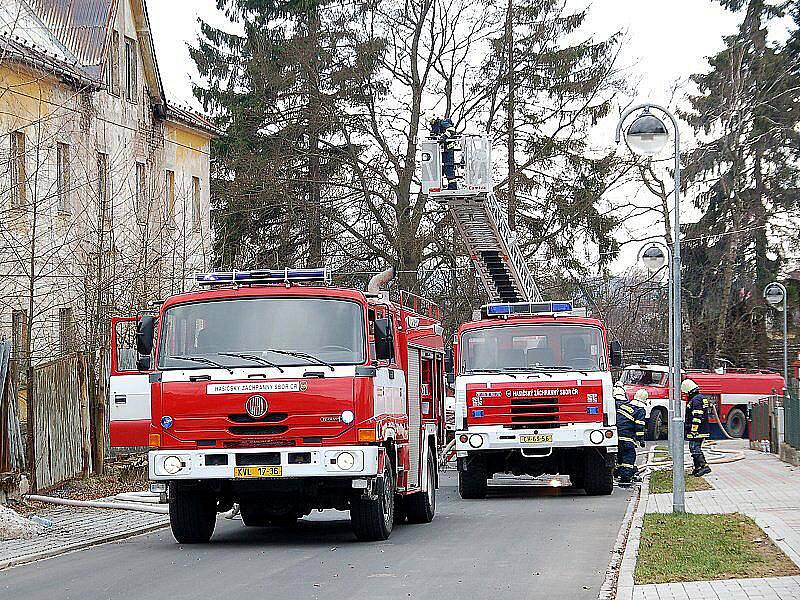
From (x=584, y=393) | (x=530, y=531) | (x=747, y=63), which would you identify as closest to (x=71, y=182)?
(x=584, y=393)

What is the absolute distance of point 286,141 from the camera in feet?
129

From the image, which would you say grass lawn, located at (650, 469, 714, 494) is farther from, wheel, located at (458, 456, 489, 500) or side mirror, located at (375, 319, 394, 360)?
side mirror, located at (375, 319, 394, 360)

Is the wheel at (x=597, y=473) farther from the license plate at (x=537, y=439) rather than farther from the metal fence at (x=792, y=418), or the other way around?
the metal fence at (x=792, y=418)

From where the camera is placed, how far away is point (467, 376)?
21.0m

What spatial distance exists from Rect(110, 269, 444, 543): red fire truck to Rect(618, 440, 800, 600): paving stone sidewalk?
412 cm

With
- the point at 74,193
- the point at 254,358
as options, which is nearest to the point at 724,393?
the point at 74,193

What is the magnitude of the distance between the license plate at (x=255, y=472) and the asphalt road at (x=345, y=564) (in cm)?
82

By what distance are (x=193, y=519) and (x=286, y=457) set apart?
163cm

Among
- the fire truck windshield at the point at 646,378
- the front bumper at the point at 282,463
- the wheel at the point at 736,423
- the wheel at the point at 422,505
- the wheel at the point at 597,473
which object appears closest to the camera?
the front bumper at the point at 282,463

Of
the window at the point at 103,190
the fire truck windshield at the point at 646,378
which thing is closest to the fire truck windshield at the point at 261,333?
the window at the point at 103,190

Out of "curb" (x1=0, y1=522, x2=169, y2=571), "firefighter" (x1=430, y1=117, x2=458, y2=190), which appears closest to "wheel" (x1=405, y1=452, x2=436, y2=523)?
"curb" (x1=0, y1=522, x2=169, y2=571)

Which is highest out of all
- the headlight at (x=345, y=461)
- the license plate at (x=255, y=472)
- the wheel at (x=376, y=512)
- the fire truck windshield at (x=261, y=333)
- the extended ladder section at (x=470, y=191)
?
the extended ladder section at (x=470, y=191)

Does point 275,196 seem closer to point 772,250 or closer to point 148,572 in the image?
point 772,250

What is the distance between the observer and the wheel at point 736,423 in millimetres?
44312
